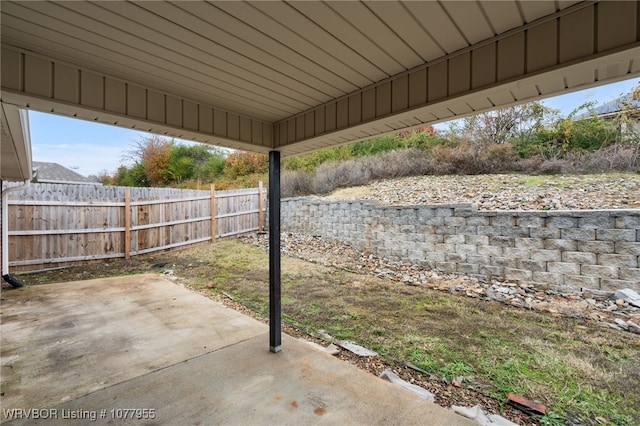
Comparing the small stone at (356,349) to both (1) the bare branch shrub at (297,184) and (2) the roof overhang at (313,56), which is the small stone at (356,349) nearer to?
(2) the roof overhang at (313,56)

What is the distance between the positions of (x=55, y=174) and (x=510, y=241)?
794 inches

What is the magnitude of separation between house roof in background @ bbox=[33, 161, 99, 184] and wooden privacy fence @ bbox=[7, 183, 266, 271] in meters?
11.1

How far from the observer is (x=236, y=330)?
3.07 metres

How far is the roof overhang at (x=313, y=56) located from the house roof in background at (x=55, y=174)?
55.8ft

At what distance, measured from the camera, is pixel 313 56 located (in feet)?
5.15

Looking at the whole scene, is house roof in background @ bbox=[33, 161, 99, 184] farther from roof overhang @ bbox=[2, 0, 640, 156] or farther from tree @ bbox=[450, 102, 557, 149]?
tree @ bbox=[450, 102, 557, 149]

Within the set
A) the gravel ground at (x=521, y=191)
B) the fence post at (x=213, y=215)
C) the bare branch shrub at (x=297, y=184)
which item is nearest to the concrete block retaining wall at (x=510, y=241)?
the gravel ground at (x=521, y=191)

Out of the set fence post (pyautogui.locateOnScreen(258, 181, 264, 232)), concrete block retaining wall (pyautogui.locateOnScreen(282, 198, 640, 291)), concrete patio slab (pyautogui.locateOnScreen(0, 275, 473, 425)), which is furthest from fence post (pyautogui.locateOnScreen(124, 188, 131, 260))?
concrete block retaining wall (pyautogui.locateOnScreen(282, 198, 640, 291))

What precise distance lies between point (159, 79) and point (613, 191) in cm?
608

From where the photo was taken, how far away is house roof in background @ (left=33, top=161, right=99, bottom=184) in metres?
14.6

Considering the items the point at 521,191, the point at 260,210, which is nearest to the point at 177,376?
the point at 521,191

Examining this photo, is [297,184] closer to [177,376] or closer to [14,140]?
[14,140]

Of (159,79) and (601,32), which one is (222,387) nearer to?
(159,79)

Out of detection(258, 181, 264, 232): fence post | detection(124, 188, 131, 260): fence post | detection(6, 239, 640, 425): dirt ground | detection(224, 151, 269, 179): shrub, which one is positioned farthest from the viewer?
detection(224, 151, 269, 179): shrub
